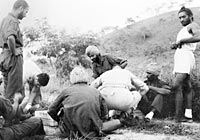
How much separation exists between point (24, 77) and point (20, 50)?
46cm

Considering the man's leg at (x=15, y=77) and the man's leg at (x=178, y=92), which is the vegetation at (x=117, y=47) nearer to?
the man's leg at (x=178, y=92)

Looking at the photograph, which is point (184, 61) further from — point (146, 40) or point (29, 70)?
point (146, 40)

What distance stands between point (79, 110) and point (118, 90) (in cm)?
96

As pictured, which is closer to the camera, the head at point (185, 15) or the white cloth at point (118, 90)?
the white cloth at point (118, 90)

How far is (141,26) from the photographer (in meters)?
24.1

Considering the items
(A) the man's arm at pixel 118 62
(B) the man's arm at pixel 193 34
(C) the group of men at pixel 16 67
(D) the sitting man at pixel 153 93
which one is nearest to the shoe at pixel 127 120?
(D) the sitting man at pixel 153 93

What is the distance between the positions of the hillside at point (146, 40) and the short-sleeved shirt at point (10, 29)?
1278cm

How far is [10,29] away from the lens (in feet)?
19.2

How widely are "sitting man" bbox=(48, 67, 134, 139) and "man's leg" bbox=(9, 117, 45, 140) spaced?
0.25 m

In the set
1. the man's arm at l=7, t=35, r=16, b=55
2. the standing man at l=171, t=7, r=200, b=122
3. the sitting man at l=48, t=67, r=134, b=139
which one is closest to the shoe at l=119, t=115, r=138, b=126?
the sitting man at l=48, t=67, r=134, b=139

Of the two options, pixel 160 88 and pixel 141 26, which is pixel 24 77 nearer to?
pixel 160 88

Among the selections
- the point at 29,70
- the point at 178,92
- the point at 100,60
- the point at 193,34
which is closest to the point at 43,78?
the point at 29,70

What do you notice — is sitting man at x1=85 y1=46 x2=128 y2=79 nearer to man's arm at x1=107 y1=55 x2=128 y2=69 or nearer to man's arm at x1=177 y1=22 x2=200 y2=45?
man's arm at x1=107 y1=55 x2=128 y2=69

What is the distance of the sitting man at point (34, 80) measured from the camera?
5.79m
